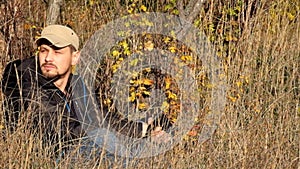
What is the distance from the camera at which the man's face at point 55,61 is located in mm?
3070

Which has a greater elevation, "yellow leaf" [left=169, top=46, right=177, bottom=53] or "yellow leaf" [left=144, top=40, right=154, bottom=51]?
"yellow leaf" [left=144, top=40, right=154, bottom=51]

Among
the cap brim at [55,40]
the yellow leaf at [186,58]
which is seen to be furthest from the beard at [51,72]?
the yellow leaf at [186,58]

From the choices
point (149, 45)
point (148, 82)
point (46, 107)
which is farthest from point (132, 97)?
point (46, 107)

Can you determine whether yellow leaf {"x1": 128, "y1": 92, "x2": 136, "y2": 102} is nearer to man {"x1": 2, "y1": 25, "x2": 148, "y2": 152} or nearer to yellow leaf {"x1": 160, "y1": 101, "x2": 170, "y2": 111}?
yellow leaf {"x1": 160, "y1": 101, "x2": 170, "y2": 111}

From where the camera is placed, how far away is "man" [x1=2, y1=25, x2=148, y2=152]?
286 cm

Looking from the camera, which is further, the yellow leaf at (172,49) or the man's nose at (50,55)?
the yellow leaf at (172,49)

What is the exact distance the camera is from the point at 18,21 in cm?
428

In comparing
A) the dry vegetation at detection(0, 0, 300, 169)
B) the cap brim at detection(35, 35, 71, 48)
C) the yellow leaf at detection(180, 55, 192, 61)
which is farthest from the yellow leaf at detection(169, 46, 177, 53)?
the cap brim at detection(35, 35, 71, 48)

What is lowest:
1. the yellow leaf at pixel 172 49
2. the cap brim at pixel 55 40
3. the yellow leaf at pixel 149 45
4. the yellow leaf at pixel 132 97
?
the yellow leaf at pixel 132 97

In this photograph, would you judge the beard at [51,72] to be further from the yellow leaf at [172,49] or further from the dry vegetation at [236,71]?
the yellow leaf at [172,49]

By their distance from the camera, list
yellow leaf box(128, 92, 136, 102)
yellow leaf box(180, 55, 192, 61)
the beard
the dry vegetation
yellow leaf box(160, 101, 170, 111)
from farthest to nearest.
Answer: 1. yellow leaf box(180, 55, 192, 61)
2. yellow leaf box(128, 92, 136, 102)
3. yellow leaf box(160, 101, 170, 111)
4. the beard
5. the dry vegetation

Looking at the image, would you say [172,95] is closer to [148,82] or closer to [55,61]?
[148,82]

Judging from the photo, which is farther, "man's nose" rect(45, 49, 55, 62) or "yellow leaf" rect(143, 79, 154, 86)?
"yellow leaf" rect(143, 79, 154, 86)

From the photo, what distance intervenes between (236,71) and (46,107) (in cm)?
161
